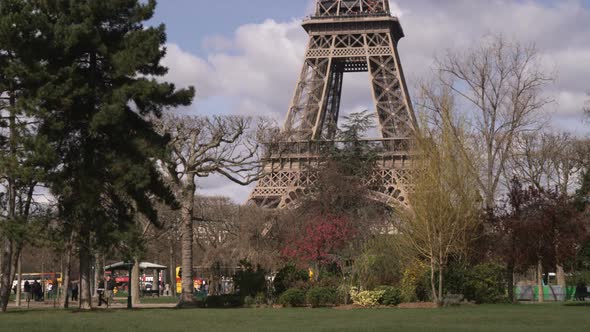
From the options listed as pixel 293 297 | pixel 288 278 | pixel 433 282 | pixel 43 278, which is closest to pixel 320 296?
pixel 293 297

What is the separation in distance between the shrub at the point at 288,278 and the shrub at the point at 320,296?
2.46m

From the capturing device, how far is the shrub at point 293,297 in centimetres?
3956

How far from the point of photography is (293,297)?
39.6 meters

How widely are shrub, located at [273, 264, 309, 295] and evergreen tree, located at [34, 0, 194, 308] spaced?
9.87 meters

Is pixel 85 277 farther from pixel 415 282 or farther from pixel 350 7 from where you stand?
pixel 350 7

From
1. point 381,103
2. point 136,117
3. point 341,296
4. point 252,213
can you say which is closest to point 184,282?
point 341,296

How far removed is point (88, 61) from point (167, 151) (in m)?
4.48

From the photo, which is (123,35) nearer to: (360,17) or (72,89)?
(72,89)

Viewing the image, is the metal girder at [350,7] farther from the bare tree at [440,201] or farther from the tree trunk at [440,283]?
the tree trunk at [440,283]

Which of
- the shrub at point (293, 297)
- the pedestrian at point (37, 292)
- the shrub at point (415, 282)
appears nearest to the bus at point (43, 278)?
the pedestrian at point (37, 292)

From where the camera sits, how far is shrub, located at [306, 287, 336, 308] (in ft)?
128

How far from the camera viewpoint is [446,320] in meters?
26.1

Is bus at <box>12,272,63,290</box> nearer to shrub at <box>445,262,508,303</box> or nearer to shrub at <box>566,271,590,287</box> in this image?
shrub at <box>566,271,590,287</box>

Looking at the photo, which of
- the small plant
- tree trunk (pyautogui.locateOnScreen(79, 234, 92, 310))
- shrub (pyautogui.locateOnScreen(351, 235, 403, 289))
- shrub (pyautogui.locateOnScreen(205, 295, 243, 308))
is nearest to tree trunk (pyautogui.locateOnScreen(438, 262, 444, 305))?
shrub (pyautogui.locateOnScreen(351, 235, 403, 289))
